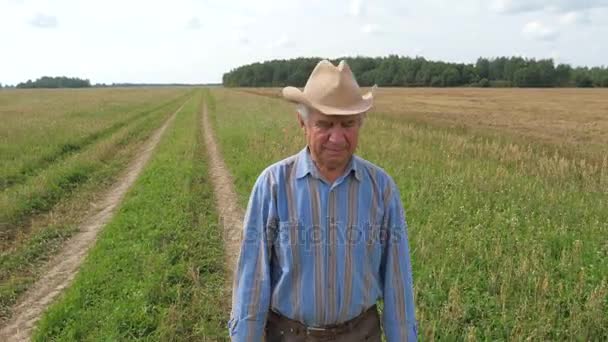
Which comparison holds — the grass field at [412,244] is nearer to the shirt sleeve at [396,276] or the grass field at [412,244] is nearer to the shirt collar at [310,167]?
the shirt sleeve at [396,276]

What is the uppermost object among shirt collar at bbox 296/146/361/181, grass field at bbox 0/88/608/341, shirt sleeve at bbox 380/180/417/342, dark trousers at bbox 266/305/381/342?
shirt collar at bbox 296/146/361/181

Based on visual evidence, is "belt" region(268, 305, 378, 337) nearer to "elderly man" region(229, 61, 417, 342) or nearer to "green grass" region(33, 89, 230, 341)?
"elderly man" region(229, 61, 417, 342)

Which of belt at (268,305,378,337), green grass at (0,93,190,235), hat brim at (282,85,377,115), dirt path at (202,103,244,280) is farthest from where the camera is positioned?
green grass at (0,93,190,235)

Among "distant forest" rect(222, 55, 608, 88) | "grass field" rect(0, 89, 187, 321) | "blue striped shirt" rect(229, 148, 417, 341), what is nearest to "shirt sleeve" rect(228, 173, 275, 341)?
"blue striped shirt" rect(229, 148, 417, 341)

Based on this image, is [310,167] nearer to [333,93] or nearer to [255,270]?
[333,93]

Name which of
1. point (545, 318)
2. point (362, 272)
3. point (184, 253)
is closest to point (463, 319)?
point (545, 318)

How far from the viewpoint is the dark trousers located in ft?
7.26

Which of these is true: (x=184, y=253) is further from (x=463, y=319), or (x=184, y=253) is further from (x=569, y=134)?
(x=569, y=134)

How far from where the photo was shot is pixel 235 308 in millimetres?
2320

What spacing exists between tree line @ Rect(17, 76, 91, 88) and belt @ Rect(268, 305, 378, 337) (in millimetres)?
182243

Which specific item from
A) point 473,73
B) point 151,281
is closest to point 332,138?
point 151,281

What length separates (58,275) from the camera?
566cm

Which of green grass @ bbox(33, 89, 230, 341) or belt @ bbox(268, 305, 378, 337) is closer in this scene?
belt @ bbox(268, 305, 378, 337)

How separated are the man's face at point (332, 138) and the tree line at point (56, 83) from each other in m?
182
